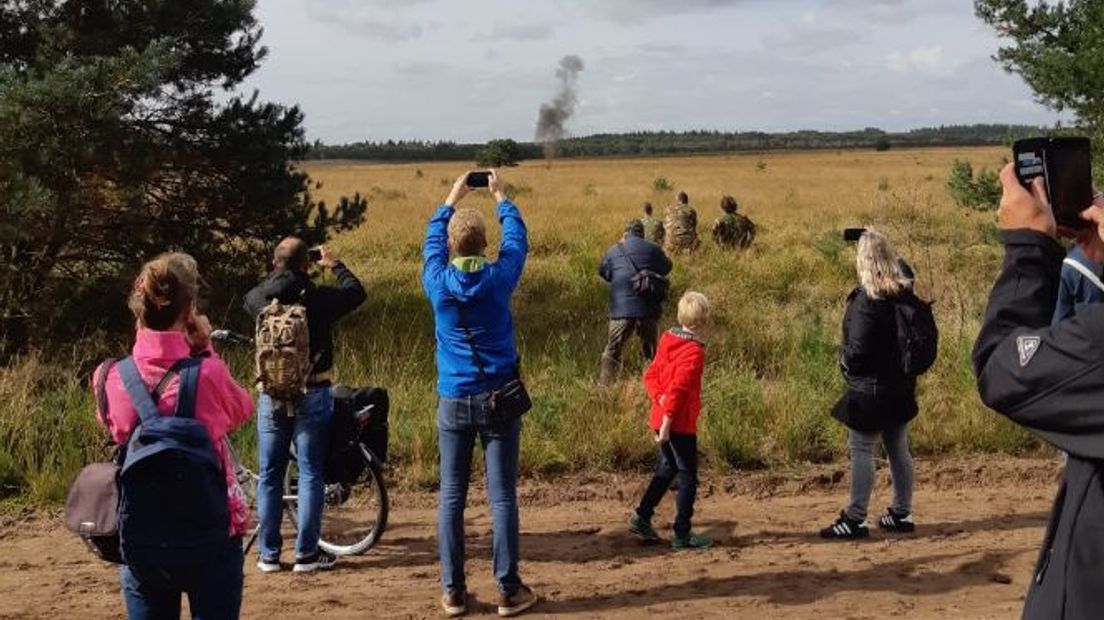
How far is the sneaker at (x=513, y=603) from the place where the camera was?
5.04 metres

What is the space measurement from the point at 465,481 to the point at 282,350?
1.16 meters

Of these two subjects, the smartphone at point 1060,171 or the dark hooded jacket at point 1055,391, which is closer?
the dark hooded jacket at point 1055,391

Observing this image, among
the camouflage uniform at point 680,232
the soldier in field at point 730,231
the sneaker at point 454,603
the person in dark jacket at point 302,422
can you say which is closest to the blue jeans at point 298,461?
the person in dark jacket at point 302,422

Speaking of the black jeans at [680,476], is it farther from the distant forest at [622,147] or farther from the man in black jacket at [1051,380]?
the distant forest at [622,147]

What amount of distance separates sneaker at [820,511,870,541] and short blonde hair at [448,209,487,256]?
109 inches

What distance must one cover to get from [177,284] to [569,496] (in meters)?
4.07

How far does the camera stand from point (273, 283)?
549 centimetres

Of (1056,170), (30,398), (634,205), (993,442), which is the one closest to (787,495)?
(993,442)

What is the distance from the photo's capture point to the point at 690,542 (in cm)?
604

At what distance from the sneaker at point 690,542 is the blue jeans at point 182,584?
3.13 m

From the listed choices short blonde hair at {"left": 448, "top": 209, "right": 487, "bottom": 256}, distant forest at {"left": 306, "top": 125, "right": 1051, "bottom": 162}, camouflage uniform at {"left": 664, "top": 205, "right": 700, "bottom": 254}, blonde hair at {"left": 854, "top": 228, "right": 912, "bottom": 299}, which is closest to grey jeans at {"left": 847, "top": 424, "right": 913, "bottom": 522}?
blonde hair at {"left": 854, "top": 228, "right": 912, "bottom": 299}

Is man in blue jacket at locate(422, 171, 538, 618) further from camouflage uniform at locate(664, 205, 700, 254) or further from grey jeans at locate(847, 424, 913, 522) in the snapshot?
camouflage uniform at locate(664, 205, 700, 254)

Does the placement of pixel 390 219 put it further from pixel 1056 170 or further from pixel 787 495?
pixel 1056 170

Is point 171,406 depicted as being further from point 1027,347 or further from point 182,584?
point 1027,347
